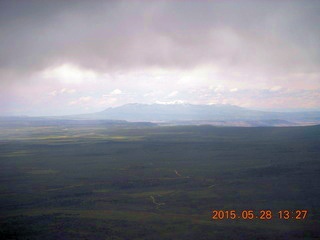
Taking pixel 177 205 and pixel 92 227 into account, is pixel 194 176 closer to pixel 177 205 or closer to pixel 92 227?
pixel 177 205

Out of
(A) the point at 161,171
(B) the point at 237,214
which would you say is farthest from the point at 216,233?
(A) the point at 161,171

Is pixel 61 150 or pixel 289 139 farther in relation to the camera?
pixel 289 139
